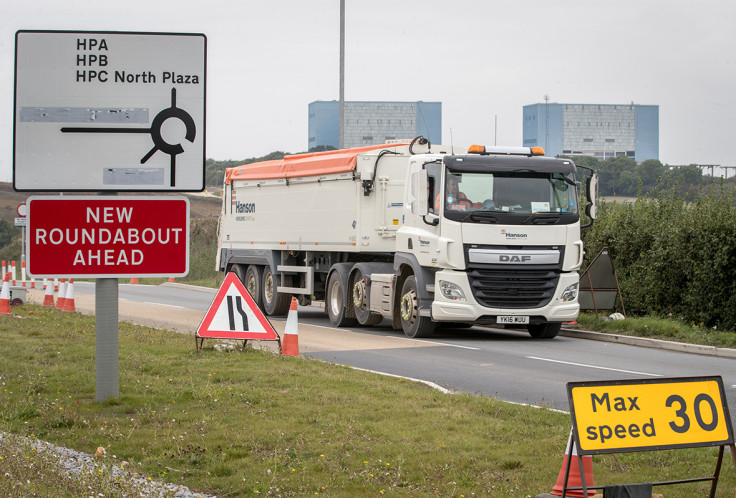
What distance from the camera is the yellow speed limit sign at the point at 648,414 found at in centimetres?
531

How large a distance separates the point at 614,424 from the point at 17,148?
6.16m

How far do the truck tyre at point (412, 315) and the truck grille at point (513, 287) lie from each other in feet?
4.12

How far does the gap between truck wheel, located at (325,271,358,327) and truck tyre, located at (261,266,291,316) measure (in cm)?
228

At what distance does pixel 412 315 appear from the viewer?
18.1m

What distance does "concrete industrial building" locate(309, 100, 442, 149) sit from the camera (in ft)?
162

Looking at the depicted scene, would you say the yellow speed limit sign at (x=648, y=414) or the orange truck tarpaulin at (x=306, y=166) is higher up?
the orange truck tarpaulin at (x=306, y=166)

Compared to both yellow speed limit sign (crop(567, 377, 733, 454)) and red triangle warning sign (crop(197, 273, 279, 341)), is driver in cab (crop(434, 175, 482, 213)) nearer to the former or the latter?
red triangle warning sign (crop(197, 273, 279, 341))

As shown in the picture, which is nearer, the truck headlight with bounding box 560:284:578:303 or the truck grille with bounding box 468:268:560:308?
the truck grille with bounding box 468:268:560:308

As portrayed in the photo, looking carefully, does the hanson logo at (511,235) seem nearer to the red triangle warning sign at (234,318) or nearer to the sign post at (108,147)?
the red triangle warning sign at (234,318)

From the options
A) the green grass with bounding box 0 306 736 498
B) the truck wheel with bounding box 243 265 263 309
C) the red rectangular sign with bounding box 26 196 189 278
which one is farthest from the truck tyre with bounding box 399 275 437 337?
the red rectangular sign with bounding box 26 196 189 278

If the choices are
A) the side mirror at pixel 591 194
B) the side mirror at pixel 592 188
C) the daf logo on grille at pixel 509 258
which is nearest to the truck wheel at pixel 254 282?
the daf logo on grille at pixel 509 258

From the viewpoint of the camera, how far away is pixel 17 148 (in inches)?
357

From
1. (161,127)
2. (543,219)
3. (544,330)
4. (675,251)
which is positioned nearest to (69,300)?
(544,330)

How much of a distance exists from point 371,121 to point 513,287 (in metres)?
34.2
